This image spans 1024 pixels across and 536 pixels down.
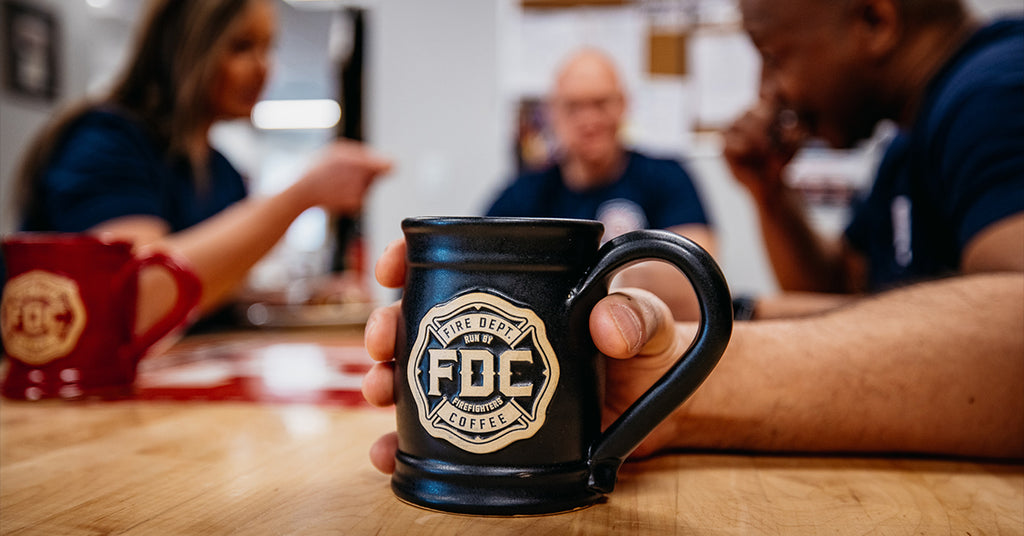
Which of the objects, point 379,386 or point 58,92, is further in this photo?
point 58,92

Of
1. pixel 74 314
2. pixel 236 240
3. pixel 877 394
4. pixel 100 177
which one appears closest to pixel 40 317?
pixel 74 314

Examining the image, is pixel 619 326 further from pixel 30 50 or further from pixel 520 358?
pixel 30 50

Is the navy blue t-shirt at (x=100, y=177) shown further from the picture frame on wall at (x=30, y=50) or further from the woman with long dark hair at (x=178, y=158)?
the picture frame on wall at (x=30, y=50)

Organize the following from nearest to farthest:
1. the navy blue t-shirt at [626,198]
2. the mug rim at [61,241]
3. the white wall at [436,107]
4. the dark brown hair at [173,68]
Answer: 1. the mug rim at [61,241]
2. the dark brown hair at [173,68]
3. the navy blue t-shirt at [626,198]
4. the white wall at [436,107]

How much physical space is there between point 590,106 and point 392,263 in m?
2.01

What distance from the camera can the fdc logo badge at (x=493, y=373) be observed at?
39 centimetres

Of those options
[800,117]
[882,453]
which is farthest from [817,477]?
[800,117]

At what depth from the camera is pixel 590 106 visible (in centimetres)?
239

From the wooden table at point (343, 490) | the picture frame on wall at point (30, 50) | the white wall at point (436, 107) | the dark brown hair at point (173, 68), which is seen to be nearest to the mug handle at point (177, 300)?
the wooden table at point (343, 490)

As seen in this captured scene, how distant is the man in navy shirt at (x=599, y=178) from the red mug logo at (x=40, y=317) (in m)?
1.61

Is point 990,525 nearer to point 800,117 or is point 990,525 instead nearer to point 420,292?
point 420,292

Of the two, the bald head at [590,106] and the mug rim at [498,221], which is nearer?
the mug rim at [498,221]

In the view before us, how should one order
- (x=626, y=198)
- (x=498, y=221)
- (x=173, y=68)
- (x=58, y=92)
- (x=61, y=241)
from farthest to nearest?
(x=58, y=92), (x=626, y=198), (x=173, y=68), (x=61, y=241), (x=498, y=221)

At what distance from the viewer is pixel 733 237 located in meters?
2.66
